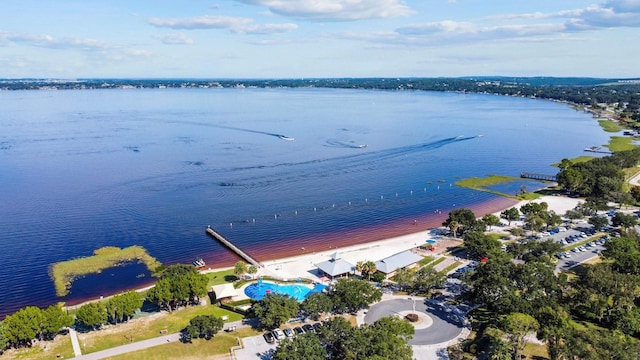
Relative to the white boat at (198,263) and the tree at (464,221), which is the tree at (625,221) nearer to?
the tree at (464,221)

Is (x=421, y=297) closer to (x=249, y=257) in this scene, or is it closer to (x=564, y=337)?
(x=564, y=337)

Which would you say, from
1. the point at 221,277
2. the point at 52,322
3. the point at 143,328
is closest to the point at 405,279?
the point at 221,277

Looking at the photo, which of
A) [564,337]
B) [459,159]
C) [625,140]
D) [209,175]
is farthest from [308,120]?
[564,337]

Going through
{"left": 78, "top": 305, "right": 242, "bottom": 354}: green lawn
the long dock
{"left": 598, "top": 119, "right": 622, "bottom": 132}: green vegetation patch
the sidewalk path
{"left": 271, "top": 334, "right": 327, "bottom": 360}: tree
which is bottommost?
the sidewalk path

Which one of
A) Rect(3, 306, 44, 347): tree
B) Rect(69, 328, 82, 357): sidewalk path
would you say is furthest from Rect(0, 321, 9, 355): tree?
Rect(69, 328, 82, 357): sidewalk path

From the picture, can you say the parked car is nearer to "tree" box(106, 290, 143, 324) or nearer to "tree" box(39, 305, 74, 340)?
"tree" box(106, 290, 143, 324)

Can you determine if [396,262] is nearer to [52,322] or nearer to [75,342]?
[75,342]

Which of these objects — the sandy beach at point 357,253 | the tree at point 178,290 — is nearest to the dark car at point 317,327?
the sandy beach at point 357,253
